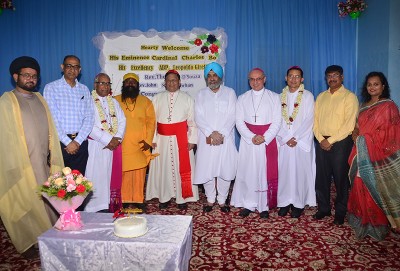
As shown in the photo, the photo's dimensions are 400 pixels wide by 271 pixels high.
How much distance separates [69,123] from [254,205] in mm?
2437

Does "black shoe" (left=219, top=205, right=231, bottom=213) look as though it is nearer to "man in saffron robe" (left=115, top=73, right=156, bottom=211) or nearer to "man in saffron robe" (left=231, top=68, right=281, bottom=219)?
"man in saffron robe" (left=231, top=68, right=281, bottom=219)

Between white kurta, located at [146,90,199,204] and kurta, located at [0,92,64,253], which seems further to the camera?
white kurta, located at [146,90,199,204]

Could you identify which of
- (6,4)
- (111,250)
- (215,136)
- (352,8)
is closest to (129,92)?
(215,136)

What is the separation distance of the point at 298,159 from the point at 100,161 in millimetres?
2465

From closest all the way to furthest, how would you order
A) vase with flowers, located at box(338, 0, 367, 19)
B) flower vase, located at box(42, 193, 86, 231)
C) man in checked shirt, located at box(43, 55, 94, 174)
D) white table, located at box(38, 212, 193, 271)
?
white table, located at box(38, 212, 193, 271)
flower vase, located at box(42, 193, 86, 231)
man in checked shirt, located at box(43, 55, 94, 174)
vase with flowers, located at box(338, 0, 367, 19)

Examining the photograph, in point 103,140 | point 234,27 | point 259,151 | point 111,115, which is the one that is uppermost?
point 234,27

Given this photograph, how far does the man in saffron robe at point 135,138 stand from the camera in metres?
4.32

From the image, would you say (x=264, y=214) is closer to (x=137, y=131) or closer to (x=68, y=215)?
(x=137, y=131)

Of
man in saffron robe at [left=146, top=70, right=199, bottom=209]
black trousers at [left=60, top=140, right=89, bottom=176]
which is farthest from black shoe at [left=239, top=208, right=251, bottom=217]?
black trousers at [left=60, top=140, right=89, bottom=176]

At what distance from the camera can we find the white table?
2.21m

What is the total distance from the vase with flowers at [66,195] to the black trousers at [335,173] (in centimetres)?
276

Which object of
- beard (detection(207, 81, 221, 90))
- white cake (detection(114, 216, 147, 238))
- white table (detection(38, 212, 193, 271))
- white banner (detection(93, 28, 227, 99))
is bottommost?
white table (detection(38, 212, 193, 271))

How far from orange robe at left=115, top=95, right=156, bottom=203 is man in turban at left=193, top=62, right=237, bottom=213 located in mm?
669

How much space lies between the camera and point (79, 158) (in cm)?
383
